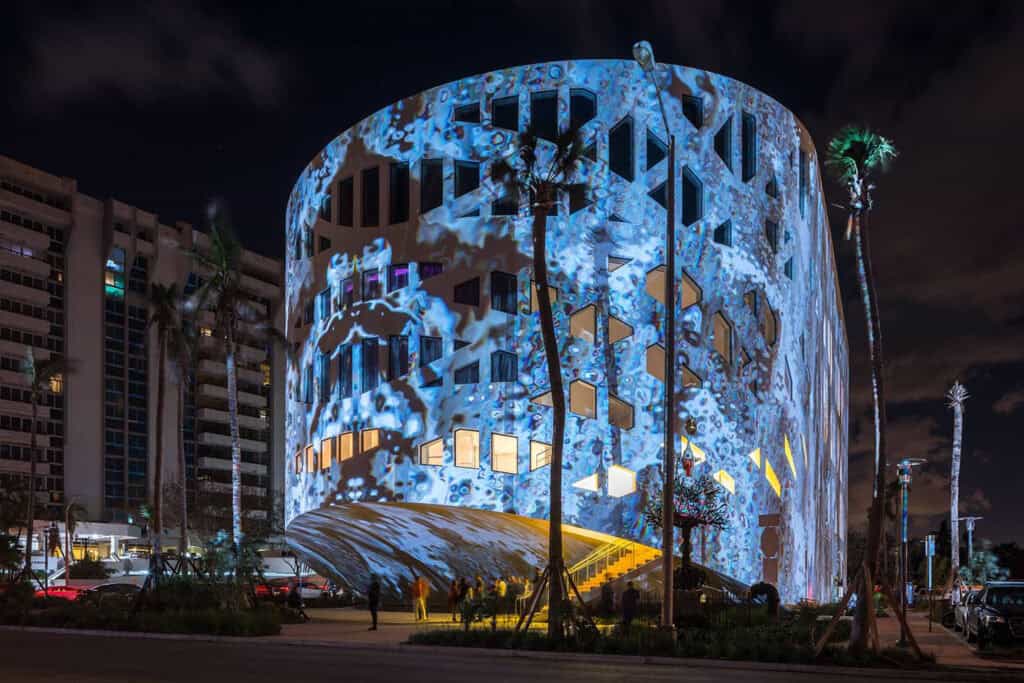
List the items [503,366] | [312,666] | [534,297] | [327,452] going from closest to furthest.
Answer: [312,666]
[503,366]
[534,297]
[327,452]

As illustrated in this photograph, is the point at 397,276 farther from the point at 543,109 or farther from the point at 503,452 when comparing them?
the point at 543,109

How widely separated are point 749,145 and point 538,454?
1513cm

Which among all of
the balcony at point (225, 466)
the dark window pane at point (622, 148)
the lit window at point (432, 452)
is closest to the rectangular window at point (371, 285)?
the lit window at point (432, 452)

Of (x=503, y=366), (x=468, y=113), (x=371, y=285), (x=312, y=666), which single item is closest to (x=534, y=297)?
(x=503, y=366)

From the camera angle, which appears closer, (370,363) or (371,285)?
(370,363)

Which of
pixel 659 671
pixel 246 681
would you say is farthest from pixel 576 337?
pixel 246 681

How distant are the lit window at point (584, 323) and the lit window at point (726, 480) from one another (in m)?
6.72

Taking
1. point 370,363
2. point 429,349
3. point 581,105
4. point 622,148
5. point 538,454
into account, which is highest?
point 581,105

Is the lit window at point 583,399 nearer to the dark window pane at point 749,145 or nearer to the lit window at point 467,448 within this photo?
the lit window at point 467,448

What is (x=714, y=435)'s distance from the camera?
134ft

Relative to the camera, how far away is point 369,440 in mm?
42500

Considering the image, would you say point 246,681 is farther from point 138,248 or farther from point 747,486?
point 138,248

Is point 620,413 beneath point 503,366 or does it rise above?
beneath

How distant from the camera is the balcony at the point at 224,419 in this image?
13400cm
